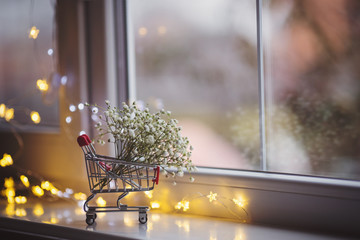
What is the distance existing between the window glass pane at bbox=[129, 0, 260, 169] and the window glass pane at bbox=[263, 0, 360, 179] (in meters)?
0.07

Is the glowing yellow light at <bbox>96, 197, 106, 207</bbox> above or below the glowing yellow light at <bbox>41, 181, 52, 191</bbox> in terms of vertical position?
below

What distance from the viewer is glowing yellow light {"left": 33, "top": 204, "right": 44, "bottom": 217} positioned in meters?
1.48

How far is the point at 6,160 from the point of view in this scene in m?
1.87

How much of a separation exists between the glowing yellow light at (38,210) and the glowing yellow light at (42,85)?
1.56 ft

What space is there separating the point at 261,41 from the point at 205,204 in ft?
1.91

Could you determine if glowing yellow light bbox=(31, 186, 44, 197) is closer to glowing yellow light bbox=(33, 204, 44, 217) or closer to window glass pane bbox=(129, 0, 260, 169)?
glowing yellow light bbox=(33, 204, 44, 217)

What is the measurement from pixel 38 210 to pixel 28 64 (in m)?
0.68

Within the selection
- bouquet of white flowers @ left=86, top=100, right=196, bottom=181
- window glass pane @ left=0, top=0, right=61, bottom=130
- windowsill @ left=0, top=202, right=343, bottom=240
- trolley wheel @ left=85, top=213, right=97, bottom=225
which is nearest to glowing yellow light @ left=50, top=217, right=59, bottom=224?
windowsill @ left=0, top=202, right=343, bottom=240

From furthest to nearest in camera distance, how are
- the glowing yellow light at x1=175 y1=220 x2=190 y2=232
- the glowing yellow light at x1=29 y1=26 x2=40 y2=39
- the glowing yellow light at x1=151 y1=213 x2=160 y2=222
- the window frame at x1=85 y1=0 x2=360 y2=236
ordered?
1. the glowing yellow light at x1=29 y1=26 x2=40 y2=39
2. the glowing yellow light at x1=151 y1=213 x2=160 y2=222
3. the glowing yellow light at x1=175 y1=220 x2=190 y2=232
4. the window frame at x1=85 y1=0 x2=360 y2=236

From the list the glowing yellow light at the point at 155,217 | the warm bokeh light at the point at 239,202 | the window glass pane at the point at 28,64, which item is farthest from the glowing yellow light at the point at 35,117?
the warm bokeh light at the point at 239,202

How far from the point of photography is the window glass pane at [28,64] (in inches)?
67.3

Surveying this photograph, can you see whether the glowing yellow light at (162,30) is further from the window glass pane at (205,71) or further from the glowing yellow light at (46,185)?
the glowing yellow light at (46,185)

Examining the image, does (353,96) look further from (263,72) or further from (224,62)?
(224,62)

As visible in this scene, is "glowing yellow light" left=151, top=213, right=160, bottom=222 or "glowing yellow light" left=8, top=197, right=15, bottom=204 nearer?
"glowing yellow light" left=151, top=213, right=160, bottom=222
